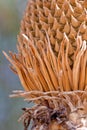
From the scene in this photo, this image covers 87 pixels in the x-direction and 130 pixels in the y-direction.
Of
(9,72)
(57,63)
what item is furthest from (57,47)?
(9,72)

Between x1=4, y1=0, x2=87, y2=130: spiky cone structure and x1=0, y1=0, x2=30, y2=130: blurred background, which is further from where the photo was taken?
x1=0, y1=0, x2=30, y2=130: blurred background

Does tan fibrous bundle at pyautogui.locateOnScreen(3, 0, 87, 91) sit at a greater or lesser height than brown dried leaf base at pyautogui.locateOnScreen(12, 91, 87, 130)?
greater

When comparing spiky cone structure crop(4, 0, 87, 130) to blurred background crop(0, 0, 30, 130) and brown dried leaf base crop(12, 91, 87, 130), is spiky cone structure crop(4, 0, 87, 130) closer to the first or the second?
brown dried leaf base crop(12, 91, 87, 130)

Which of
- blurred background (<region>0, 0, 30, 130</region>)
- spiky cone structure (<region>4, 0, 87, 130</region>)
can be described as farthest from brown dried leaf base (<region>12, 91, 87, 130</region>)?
blurred background (<region>0, 0, 30, 130</region>)

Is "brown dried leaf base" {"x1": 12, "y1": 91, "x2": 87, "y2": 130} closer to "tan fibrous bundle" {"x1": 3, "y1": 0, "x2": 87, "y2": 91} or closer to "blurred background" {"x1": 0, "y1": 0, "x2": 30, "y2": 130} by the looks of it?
"tan fibrous bundle" {"x1": 3, "y1": 0, "x2": 87, "y2": 91}

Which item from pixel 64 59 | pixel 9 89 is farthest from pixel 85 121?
pixel 9 89

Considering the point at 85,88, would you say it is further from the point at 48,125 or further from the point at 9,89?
the point at 9,89
